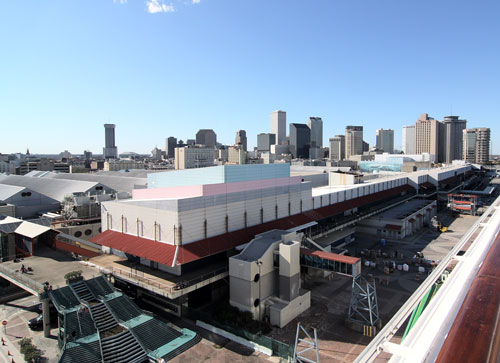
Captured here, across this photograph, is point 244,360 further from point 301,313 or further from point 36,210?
point 36,210

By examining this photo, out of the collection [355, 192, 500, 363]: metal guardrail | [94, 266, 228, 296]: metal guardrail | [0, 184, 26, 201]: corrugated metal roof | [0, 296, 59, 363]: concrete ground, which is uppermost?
[355, 192, 500, 363]: metal guardrail

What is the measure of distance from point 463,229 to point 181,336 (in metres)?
61.8

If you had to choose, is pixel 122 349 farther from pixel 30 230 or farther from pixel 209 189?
pixel 30 230

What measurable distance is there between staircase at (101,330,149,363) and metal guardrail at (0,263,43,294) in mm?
9861

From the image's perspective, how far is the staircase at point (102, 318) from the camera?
28050 mm

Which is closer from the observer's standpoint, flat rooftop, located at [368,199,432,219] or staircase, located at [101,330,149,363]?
staircase, located at [101,330,149,363]

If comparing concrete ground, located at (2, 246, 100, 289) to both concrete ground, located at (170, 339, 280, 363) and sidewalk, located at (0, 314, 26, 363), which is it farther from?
concrete ground, located at (170, 339, 280, 363)

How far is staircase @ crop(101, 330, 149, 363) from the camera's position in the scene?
2500cm

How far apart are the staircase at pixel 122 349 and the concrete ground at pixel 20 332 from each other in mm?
3988

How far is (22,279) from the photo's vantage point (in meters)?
34.0

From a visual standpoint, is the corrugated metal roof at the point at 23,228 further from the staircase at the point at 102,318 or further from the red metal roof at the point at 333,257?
the red metal roof at the point at 333,257

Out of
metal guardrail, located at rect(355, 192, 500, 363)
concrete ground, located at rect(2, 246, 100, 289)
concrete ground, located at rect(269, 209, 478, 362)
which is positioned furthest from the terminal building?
metal guardrail, located at rect(355, 192, 500, 363)

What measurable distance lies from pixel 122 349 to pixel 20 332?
37.5ft

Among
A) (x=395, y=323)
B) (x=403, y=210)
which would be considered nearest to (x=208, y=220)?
(x=395, y=323)
